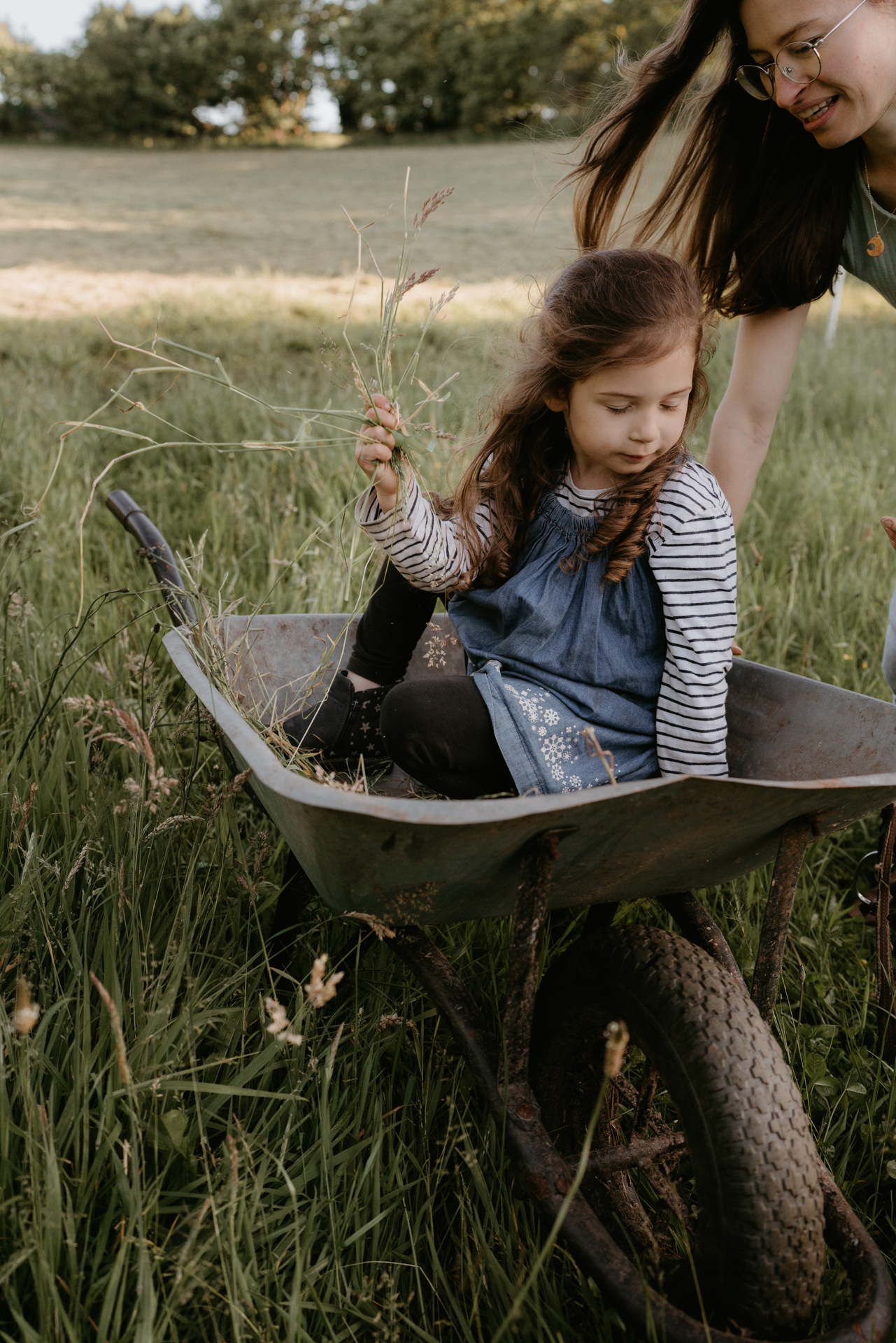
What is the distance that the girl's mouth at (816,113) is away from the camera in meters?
1.65

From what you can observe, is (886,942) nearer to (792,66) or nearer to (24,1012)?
(24,1012)

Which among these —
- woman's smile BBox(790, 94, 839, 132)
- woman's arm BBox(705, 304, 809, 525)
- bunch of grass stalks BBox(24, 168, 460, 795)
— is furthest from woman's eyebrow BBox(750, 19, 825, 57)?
bunch of grass stalks BBox(24, 168, 460, 795)

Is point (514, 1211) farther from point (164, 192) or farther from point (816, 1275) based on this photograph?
point (164, 192)

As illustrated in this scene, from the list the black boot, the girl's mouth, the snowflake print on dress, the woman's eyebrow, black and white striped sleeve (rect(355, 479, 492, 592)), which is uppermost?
the woman's eyebrow

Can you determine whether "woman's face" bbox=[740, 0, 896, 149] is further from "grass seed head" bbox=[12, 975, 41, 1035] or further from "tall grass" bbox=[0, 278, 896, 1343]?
"grass seed head" bbox=[12, 975, 41, 1035]

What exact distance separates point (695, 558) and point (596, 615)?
192 millimetres

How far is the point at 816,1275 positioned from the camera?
1048mm

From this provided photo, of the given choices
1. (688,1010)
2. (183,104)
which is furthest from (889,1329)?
(183,104)

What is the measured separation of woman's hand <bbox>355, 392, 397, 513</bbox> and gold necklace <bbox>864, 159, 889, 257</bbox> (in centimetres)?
117

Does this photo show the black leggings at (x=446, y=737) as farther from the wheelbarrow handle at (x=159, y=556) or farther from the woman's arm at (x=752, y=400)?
the woman's arm at (x=752, y=400)

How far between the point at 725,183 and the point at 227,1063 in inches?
77.7

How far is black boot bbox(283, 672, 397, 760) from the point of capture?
1.87m

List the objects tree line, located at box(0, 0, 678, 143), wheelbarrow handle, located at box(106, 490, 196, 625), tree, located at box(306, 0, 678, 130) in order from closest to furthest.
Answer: wheelbarrow handle, located at box(106, 490, 196, 625) → tree, located at box(306, 0, 678, 130) → tree line, located at box(0, 0, 678, 143)

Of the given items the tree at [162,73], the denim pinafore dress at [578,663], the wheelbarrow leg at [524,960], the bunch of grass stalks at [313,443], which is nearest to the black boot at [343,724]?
the bunch of grass stalks at [313,443]
